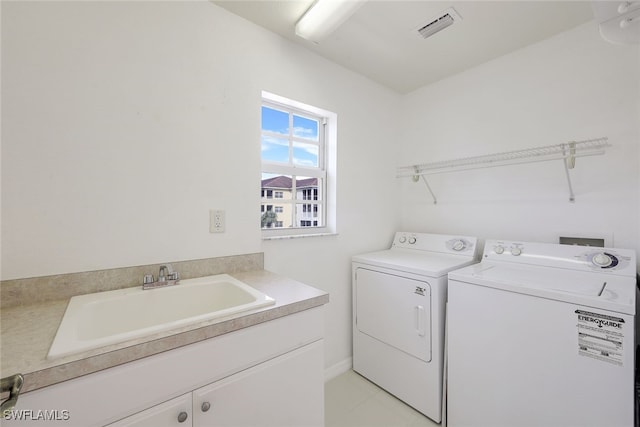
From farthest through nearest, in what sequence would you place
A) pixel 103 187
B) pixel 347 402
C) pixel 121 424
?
pixel 347 402, pixel 103 187, pixel 121 424

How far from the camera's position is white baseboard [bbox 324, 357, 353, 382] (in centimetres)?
203

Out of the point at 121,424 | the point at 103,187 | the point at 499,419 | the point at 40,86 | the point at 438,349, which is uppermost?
the point at 40,86

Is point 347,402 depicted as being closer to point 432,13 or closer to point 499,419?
point 499,419

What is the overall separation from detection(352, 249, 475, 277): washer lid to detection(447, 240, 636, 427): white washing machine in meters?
0.14

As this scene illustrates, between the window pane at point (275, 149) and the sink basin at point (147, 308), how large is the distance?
0.89 m

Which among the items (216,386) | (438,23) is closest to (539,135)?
(438,23)

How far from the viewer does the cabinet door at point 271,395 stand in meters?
0.87

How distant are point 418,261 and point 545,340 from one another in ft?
2.69

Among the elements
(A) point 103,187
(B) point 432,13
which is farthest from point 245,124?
(B) point 432,13

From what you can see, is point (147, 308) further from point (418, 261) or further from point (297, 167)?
point (418, 261)

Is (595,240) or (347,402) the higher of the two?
(595,240)

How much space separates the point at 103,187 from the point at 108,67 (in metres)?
0.56

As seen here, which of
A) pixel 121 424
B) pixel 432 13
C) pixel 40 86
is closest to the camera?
pixel 121 424

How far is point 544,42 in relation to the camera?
1823 mm
